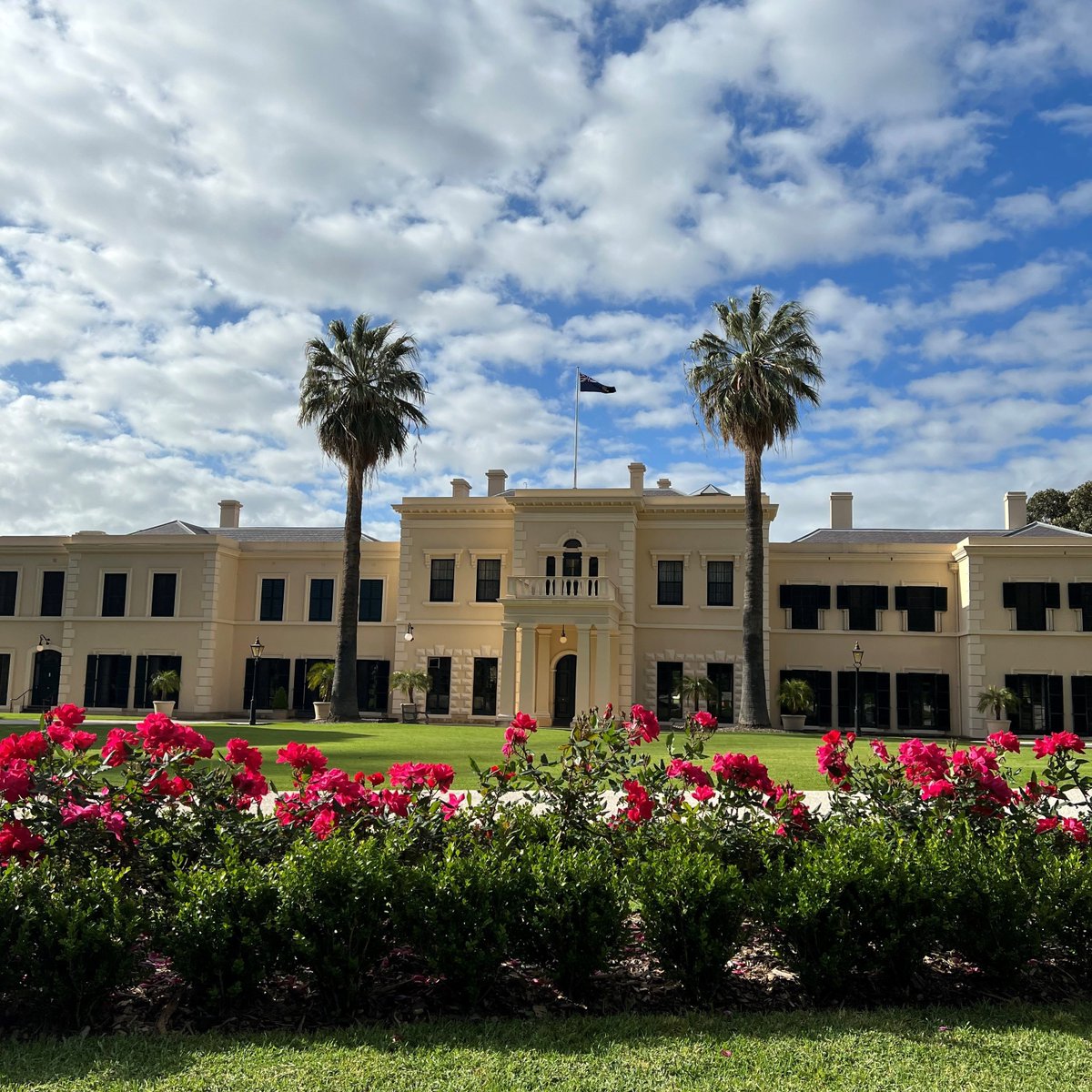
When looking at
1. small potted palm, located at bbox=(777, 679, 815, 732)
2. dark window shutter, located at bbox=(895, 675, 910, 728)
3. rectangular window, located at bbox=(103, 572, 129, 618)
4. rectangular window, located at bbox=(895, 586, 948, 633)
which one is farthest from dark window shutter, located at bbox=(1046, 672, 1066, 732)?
rectangular window, located at bbox=(103, 572, 129, 618)

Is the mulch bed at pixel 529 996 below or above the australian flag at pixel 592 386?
below

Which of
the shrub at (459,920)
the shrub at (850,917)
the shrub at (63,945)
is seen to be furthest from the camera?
the shrub at (850,917)

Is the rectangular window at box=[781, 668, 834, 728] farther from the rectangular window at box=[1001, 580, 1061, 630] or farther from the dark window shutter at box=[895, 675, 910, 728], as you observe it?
the rectangular window at box=[1001, 580, 1061, 630]

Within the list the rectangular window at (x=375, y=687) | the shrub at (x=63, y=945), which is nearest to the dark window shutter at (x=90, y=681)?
the rectangular window at (x=375, y=687)

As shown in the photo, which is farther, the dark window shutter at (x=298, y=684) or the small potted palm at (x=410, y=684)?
the dark window shutter at (x=298, y=684)

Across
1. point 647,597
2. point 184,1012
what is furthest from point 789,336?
point 184,1012

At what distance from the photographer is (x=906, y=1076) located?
13.9 ft

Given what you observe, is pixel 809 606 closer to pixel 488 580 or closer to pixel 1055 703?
pixel 1055 703

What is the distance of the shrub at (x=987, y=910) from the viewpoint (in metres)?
5.09

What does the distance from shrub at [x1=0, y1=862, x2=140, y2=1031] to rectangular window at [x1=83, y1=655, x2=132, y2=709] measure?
1296 inches

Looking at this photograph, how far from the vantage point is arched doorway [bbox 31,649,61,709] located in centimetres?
3550

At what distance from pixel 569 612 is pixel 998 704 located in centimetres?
1348

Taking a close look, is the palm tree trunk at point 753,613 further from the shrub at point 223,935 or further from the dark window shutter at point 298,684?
the shrub at point 223,935

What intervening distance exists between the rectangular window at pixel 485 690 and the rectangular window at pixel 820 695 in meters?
9.71
